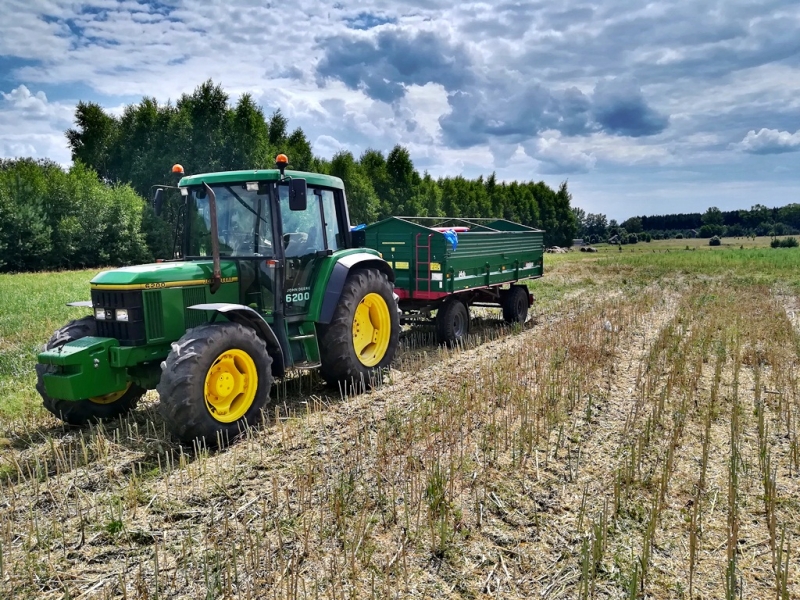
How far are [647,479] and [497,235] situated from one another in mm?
7007

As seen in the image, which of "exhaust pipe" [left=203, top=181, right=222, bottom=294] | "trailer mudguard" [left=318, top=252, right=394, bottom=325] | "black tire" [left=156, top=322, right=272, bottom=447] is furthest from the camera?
"trailer mudguard" [left=318, top=252, right=394, bottom=325]

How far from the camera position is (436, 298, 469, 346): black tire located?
956 cm

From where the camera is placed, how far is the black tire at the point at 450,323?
31.4 ft

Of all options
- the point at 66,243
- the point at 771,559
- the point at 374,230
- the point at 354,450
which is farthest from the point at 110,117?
the point at 771,559

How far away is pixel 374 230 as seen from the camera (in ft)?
32.5

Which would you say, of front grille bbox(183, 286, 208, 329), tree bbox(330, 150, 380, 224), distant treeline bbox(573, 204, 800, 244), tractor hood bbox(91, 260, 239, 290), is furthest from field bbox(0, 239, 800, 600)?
distant treeline bbox(573, 204, 800, 244)

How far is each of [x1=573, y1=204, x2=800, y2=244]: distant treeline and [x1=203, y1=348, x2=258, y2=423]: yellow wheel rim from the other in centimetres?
7927

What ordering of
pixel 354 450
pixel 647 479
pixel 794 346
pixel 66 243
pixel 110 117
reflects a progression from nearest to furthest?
pixel 647 479, pixel 354 450, pixel 794 346, pixel 66 243, pixel 110 117

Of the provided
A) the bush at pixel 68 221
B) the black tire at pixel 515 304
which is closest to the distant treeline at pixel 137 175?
the bush at pixel 68 221

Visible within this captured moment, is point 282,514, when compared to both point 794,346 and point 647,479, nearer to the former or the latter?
point 647,479

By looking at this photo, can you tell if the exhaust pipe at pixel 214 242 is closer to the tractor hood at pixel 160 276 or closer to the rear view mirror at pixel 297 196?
the tractor hood at pixel 160 276

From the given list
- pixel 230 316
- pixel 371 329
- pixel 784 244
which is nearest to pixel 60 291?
pixel 371 329

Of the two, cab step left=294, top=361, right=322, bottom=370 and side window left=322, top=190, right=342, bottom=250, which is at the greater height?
side window left=322, top=190, right=342, bottom=250

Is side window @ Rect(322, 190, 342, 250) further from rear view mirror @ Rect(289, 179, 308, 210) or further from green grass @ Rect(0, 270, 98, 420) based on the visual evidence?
green grass @ Rect(0, 270, 98, 420)
